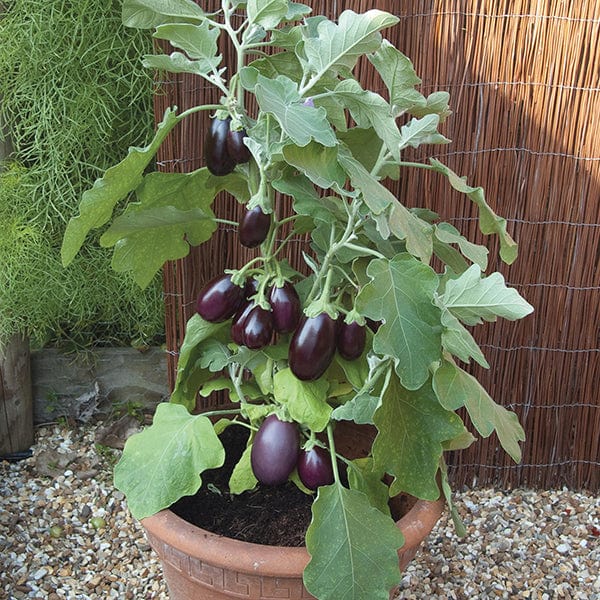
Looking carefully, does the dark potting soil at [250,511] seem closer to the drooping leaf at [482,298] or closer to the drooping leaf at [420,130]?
the drooping leaf at [482,298]

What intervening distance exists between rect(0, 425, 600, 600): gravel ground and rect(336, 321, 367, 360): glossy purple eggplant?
2.57 feet

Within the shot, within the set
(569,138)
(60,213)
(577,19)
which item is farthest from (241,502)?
(577,19)

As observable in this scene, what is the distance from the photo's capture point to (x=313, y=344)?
1046mm

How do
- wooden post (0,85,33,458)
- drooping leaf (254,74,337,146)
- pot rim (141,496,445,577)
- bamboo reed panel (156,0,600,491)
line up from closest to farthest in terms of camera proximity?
drooping leaf (254,74,337,146) → pot rim (141,496,445,577) → bamboo reed panel (156,0,600,491) → wooden post (0,85,33,458)

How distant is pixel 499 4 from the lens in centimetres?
154

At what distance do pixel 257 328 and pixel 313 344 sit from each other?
10 cm

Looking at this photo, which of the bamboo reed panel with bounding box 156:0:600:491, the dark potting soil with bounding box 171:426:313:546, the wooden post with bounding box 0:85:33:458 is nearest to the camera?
the dark potting soil with bounding box 171:426:313:546

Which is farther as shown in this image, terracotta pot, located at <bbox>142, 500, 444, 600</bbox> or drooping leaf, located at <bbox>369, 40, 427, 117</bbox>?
terracotta pot, located at <bbox>142, 500, 444, 600</bbox>

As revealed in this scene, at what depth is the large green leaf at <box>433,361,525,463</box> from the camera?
972 millimetres

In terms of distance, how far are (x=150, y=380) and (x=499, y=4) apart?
Answer: 133 centimetres

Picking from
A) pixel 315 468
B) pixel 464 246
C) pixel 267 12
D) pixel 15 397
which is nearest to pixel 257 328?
pixel 315 468

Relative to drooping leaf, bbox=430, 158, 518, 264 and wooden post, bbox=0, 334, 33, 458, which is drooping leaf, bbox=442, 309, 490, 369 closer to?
drooping leaf, bbox=430, 158, 518, 264

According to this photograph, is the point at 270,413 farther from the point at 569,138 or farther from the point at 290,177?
the point at 569,138

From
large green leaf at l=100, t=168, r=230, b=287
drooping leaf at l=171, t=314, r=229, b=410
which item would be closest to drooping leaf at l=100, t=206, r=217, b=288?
large green leaf at l=100, t=168, r=230, b=287
